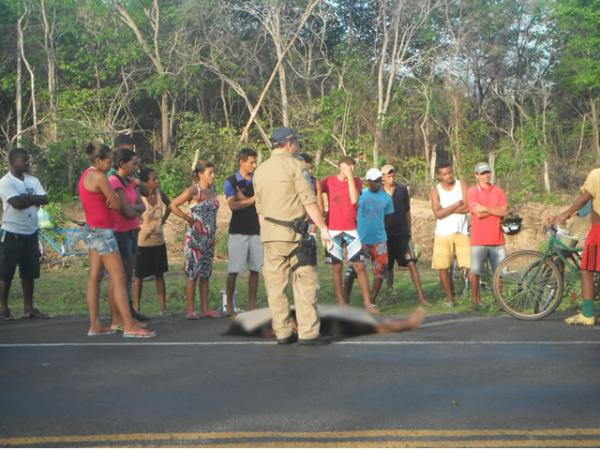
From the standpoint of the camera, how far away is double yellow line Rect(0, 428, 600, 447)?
18.1ft

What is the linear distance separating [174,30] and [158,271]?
26363 mm

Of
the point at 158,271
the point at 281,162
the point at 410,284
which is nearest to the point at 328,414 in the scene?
the point at 281,162

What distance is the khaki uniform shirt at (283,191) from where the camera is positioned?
9281 millimetres

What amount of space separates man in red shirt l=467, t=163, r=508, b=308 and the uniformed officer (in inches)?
122

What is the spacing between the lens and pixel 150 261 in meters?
12.0

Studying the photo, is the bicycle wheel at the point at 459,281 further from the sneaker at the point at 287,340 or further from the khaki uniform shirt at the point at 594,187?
the sneaker at the point at 287,340

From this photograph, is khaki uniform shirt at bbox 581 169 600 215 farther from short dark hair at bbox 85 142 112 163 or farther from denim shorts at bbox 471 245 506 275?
short dark hair at bbox 85 142 112 163

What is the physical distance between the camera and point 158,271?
1202cm

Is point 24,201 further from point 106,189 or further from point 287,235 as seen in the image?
point 287,235

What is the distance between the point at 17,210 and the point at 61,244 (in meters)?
11.9

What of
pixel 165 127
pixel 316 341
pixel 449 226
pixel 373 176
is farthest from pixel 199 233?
pixel 165 127

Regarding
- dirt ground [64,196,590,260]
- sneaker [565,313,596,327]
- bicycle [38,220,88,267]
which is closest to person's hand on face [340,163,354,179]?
sneaker [565,313,596,327]

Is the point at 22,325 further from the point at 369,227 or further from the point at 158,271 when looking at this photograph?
the point at 369,227

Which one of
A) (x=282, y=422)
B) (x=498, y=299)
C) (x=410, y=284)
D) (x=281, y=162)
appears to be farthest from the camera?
(x=410, y=284)
